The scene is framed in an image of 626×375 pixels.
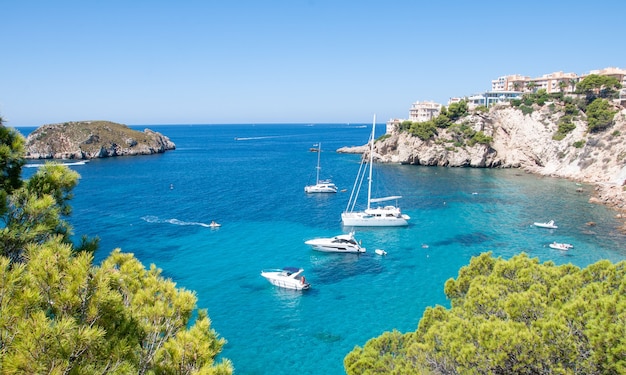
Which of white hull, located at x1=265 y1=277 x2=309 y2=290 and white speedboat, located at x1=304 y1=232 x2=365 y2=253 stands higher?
white speedboat, located at x1=304 y1=232 x2=365 y2=253

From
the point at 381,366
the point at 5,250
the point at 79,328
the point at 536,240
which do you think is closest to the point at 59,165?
the point at 5,250

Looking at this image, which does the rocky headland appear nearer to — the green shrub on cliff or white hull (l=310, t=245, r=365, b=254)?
the green shrub on cliff

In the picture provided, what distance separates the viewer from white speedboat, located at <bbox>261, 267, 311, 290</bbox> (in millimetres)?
30469

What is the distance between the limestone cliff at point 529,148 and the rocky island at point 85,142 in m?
72.9

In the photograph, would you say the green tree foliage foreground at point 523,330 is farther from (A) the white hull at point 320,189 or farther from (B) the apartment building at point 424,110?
(B) the apartment building at point 424,110

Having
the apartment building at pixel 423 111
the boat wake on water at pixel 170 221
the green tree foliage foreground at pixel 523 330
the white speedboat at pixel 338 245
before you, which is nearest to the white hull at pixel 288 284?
the white speedboat at pixel 338 245

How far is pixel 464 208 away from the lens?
177 ft

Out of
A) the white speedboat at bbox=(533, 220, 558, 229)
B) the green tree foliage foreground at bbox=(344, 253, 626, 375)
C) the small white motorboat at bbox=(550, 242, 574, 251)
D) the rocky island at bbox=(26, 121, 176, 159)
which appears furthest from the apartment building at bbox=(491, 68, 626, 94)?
the rocky island at bbox=(26, 121, 176, 159)

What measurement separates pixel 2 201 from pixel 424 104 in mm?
131845

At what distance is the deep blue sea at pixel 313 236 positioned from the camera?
2545 cm

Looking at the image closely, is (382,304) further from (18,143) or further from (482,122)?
(482,122)

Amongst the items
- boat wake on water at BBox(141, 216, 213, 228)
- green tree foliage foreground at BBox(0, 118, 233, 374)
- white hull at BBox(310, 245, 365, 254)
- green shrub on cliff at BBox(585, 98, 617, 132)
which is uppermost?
green shrub on cliff at BBox(585, 98, 617, 132)

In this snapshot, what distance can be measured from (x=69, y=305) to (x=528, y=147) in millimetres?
95371

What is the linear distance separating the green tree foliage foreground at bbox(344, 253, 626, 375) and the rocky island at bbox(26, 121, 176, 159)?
381ft
